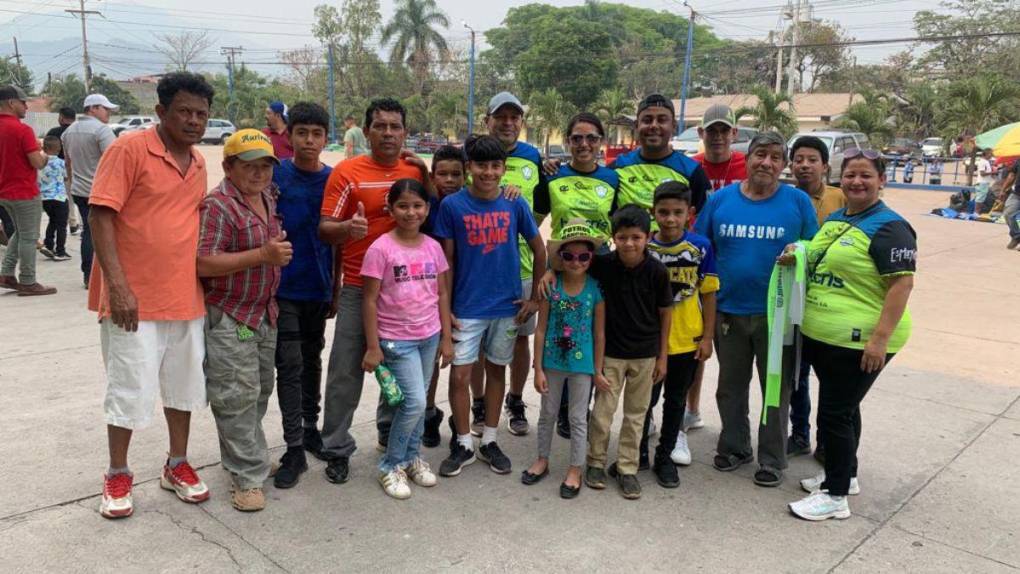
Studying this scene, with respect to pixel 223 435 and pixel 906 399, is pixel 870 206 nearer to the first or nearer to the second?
pixel 906 399

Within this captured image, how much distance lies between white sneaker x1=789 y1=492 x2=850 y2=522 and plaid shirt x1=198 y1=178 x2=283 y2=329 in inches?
105

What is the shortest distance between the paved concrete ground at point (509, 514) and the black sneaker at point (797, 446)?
7 cm

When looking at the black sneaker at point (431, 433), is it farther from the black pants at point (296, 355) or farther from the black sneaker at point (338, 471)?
the black pants at point (296, 355)

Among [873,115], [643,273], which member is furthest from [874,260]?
[873,115]

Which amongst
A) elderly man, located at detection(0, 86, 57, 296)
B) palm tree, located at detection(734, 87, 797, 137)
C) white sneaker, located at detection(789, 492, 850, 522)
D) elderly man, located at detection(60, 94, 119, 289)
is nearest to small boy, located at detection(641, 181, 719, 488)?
white sneaker, located at detection(789, 492, 850, 522)

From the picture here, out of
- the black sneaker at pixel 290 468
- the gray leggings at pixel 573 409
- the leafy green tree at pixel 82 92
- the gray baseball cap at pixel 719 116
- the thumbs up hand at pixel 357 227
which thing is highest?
the leafy green tree at pixel 82 92

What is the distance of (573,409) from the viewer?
375 cm

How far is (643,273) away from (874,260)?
1.03 meters

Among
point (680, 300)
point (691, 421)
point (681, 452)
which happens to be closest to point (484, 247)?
point (680, 300)

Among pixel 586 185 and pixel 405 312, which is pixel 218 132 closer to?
pixel 586 185

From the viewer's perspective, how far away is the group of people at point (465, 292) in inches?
126

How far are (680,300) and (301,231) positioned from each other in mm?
1938

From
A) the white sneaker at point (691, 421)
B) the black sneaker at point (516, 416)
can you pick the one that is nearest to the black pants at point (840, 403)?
the white sneaker at point (691, 421)

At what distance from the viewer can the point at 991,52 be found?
1838 inches
